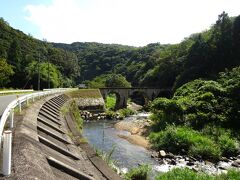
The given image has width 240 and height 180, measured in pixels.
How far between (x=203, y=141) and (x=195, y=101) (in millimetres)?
13003

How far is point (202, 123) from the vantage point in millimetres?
34156

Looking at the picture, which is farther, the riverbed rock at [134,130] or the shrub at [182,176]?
the riverbed rock at [134,130]

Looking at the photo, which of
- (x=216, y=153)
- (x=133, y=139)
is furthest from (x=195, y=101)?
(x=216, y=153)

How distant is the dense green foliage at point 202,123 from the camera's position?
86.1 ft

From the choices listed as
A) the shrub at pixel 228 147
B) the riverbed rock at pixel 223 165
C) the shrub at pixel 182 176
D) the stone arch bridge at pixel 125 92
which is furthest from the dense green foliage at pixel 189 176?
the stone arch bridge at pixel 125 92

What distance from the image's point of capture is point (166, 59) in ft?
319

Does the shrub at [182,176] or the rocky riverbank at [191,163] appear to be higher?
the shrub at [182,176]

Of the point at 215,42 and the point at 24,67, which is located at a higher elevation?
the point at 215,42

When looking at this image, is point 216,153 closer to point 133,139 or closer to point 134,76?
point 133,139

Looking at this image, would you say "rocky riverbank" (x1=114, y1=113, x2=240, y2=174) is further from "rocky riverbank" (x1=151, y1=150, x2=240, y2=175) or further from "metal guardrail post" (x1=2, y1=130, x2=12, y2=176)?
"metal guardrail post" (x1=2, y1=130, x2=12, y2=176)

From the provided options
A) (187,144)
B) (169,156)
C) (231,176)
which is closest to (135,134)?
(187,144)

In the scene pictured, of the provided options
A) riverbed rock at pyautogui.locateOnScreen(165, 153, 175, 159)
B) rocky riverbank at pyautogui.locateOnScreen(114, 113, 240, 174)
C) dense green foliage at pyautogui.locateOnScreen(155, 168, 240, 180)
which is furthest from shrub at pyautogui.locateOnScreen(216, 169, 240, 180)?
riverbed rock at pyautogui.locateOnScreen(165, 153, 175, 159)

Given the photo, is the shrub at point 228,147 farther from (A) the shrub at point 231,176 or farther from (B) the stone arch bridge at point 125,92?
(B) the stone arch bridge at point 125,92

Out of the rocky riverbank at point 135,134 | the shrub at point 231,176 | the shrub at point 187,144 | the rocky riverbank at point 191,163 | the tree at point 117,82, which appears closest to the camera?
the shrub at point 231,176
